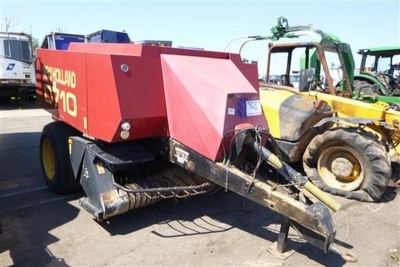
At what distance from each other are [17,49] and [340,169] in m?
13.9

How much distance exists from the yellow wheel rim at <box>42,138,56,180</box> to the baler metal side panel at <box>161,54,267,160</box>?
209 centimetres

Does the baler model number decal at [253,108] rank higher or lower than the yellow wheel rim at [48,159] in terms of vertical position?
higher

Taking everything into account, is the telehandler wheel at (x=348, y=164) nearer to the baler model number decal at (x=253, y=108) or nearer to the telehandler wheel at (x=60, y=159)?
the baler model number decal at (x=253, y=108)

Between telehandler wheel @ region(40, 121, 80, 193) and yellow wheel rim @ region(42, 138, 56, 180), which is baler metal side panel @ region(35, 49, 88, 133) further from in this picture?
yellow wheel rim @ region(42, 138, 56, 180)

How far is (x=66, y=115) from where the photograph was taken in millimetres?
4156

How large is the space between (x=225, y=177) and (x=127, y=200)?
3.30ft

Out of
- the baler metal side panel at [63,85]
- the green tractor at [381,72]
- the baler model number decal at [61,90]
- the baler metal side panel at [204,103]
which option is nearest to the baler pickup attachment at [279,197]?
the baler metal side panel at [204,103]

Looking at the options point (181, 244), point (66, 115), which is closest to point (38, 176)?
point (66, 115)

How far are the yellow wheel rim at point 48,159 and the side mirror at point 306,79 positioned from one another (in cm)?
365

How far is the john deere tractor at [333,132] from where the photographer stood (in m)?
4.62

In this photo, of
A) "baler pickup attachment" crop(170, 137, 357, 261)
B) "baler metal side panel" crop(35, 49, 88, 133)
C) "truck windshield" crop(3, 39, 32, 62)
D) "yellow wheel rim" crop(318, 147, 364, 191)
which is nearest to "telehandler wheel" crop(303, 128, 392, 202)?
"yellow wheel rim" crop(318, 147, 364, 191)

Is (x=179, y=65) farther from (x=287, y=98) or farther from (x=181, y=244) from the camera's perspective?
(x=287, y=98)

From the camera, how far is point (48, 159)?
4.81m

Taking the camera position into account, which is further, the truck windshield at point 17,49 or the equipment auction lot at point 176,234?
the truck windshield at point 17,49
